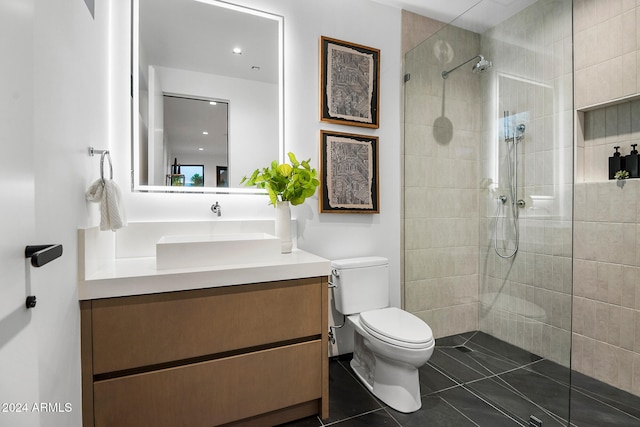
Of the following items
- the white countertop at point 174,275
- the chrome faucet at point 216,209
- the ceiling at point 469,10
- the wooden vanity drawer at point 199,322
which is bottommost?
the wooden vanity drawer at point 199,322

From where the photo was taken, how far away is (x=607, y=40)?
187cm

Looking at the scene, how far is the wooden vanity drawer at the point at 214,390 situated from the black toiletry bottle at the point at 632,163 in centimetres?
203

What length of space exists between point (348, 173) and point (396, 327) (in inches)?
41.4

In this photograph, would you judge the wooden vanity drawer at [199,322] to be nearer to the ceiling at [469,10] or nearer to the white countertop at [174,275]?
the white countertop at [174,275]

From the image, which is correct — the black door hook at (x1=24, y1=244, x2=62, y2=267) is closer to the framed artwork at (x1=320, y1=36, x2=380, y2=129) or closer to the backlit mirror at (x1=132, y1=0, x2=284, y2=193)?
the backlit mirror at (x1=132, y1=0, x2=284, y2=193)

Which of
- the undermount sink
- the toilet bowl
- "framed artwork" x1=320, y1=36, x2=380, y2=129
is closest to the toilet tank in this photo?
the toilet bowl

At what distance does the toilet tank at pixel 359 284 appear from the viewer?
1.99m

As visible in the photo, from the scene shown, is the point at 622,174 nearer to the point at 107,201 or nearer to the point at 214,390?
the point at 214,390

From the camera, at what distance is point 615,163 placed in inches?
73.5

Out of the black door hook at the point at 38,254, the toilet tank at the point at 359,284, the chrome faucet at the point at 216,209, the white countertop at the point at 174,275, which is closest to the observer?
the black door hook at the point at 38,254

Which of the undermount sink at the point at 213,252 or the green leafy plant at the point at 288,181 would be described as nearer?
the undermount sink at the point at 213,252

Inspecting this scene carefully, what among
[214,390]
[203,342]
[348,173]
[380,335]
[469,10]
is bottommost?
[214,390]

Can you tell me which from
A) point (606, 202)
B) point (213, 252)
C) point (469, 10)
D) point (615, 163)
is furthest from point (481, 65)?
point (213, 252)

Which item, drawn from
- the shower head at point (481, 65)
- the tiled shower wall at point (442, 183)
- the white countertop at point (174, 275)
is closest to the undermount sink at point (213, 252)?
the white countertop at point (174, 275)
